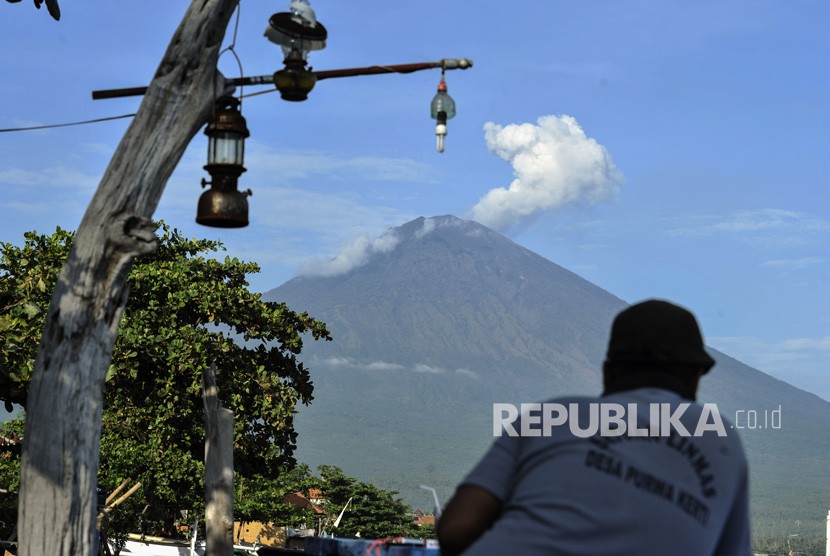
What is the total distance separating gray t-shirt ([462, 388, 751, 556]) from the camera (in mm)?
2332

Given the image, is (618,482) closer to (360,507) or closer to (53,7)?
(53,7)

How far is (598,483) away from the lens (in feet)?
7.70

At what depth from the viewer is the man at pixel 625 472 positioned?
234 cm

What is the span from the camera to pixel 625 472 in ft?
7.76

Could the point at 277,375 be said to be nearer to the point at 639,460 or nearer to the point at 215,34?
the point at 215,34

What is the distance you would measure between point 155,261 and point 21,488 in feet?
67.6

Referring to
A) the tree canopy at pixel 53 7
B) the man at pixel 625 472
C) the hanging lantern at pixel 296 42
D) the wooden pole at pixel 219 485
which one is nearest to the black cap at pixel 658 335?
the man at pixel 625 472

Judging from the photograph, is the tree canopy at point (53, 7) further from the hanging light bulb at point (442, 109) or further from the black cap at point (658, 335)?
the black cap at point (658, 335)

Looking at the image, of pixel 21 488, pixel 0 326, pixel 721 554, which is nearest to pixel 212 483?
pixel 0 326

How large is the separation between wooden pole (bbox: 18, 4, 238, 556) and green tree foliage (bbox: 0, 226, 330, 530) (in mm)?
15778

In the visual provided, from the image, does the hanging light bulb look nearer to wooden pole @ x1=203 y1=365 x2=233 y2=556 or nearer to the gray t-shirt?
the gray t-shirt

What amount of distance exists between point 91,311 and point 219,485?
346 inches

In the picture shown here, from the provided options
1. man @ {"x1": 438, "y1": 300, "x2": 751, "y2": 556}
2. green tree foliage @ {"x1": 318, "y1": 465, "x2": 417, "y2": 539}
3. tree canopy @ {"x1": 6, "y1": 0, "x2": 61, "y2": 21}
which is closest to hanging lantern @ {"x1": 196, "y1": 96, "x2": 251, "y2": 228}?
tree canopy @ {"x1": 6, "y1": 0, "x2": 61, "y2": 21}

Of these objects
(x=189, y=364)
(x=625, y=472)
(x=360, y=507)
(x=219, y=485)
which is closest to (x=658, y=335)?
(x=625, y=472)
